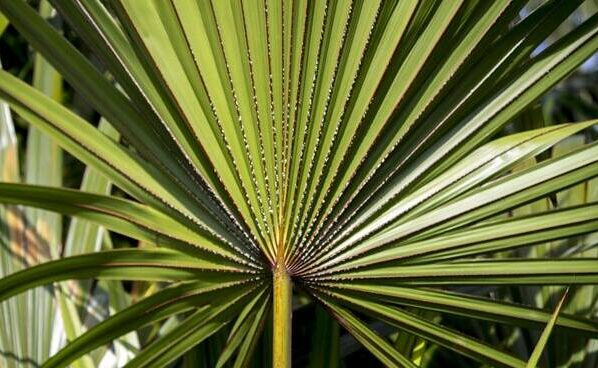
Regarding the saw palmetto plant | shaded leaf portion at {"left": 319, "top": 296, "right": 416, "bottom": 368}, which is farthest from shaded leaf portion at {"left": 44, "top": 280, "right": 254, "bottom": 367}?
shaded leaf portion at {"left": 319, "top": 296, "right": 416, "bottom": 368}

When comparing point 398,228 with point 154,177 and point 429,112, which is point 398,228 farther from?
point 154,177

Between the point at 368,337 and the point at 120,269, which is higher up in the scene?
the point at 120,269

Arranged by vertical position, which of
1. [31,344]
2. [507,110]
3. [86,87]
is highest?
[86,87]

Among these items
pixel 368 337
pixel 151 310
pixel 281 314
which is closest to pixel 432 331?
pixel 368 337

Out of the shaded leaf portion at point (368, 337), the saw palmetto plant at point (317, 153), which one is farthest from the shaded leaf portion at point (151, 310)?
the shaded leaf portion at point (368, 337)

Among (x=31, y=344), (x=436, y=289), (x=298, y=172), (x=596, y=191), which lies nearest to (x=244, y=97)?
(x=298, y=172)

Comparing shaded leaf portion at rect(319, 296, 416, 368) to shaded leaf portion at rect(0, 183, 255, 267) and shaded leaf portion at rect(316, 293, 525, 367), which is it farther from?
shaded leaf portion at rect(0, 183, 255, 267)

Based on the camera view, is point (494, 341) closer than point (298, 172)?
No

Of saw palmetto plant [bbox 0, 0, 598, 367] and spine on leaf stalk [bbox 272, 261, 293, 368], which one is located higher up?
saw palmetto plant [bbox 0, 0, 598, 367]

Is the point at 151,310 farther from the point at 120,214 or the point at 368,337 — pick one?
the point at 368,337
